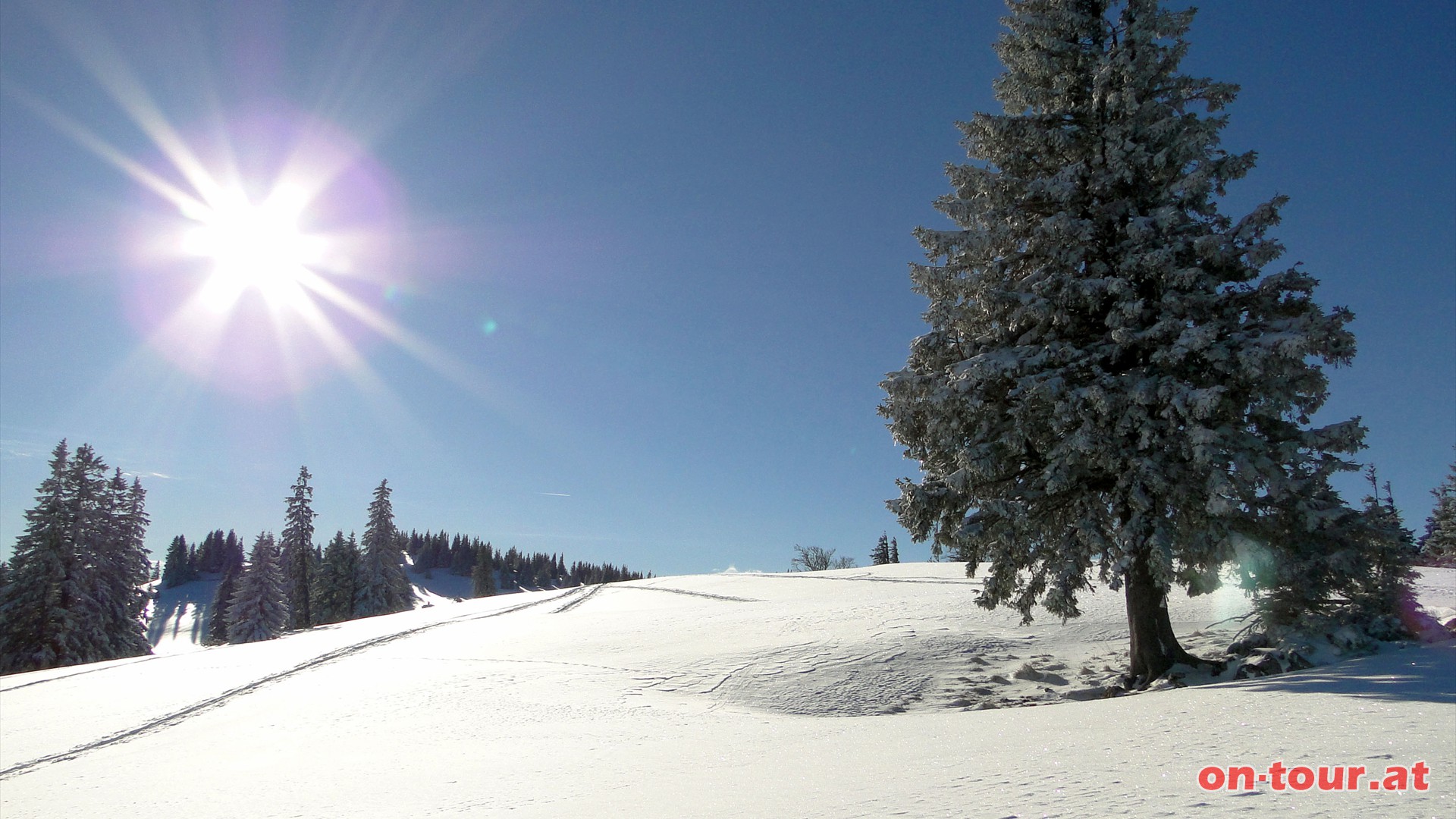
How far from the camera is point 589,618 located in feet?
65.5

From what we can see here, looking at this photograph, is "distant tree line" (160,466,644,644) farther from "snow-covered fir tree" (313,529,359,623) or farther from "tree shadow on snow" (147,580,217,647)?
"tree shadow on snow" (147,580,217,647)

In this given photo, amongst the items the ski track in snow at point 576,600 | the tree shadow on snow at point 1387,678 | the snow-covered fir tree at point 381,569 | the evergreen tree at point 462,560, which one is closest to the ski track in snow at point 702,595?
the ski track in snow at point 576,600

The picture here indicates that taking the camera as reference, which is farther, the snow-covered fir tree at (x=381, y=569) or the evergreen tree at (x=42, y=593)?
the snow-covered fir tree at (x=381, y=569)

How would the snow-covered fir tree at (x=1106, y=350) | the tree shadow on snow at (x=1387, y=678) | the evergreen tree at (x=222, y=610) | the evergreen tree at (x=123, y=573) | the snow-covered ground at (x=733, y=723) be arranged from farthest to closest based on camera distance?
1. the evergreen tree at (x=222, y=610)
2. the evergreen tree at (x=123, y=573)
3. the snow-covered fir tree at (x=1106, y=350)
4. the tree shadow on snow at (x=1387, y=678)
5. the snow-covered ground at (x=733, y=723)

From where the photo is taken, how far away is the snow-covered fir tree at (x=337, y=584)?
2370 inches

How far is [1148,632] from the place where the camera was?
31.9 ft

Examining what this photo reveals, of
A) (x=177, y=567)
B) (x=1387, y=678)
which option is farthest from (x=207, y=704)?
(x=177, y=567)

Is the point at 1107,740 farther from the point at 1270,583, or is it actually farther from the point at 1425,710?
the point at 1270,583

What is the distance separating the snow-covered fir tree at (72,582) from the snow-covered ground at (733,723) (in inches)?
849

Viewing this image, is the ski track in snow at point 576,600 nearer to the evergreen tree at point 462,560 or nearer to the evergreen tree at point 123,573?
the evergreen tree at point 123,573

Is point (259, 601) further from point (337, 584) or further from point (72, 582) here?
point (72, 582)

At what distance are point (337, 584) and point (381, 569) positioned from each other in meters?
6.91

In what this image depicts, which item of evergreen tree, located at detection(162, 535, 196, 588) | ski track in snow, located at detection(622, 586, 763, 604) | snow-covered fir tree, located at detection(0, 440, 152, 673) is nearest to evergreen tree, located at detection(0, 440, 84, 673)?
snow-covered fir tree, located at detection(0, 440, 152, 673)

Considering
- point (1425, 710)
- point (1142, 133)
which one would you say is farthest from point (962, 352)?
point (1425, 710)
